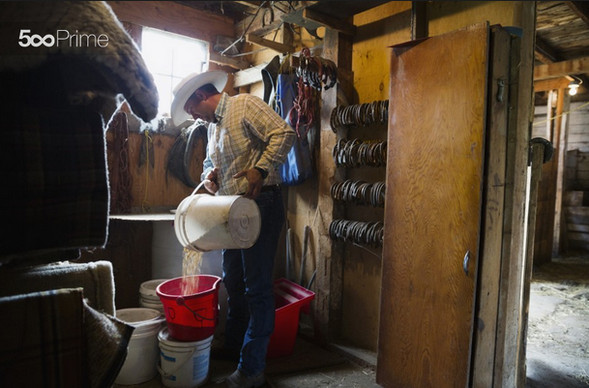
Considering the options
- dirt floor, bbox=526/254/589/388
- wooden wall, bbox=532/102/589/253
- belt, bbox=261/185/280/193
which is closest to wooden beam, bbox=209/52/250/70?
belt, bbox=261/185/280/193

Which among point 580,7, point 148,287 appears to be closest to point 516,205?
point 148,287

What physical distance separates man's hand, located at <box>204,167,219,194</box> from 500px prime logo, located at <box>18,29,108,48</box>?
6.27 feet

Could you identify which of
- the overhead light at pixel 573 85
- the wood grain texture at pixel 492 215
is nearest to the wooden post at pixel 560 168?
the overhead light at pixel 573 85

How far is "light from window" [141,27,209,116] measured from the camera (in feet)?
12.3

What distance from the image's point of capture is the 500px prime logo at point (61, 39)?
2.10 ft

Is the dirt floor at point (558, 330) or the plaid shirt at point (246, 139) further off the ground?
the plaid shirt at point (246, 139)

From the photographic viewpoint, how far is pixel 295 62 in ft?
9.83

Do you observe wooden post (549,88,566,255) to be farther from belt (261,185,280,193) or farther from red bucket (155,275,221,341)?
red bucket (155,275,221,341)

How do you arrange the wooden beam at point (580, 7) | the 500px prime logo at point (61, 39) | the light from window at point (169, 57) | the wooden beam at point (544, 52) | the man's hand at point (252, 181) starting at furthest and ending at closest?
the wooden beam at point (544, 52)
the light from window at point (169, 57)
the wooden beam at point (580, 7)
the man's hand at point (252, 181)
the 500px prime logo at point (61, 39)

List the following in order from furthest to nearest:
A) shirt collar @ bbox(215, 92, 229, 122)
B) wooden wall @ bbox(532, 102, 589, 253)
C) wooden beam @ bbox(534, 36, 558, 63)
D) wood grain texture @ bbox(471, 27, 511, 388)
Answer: wooden wall @ bbox(532, 102, 589, 253)
wooden beam @ bbox(534, 36, 558, 63)
shirt collar @ bbox(215, 92, 229, 122)
wood grain texture @ bbox(471, 27, 511, 388)

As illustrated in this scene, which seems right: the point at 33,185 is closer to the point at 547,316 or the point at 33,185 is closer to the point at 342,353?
the point at 342,353

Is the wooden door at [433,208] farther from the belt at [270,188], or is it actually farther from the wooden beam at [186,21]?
the wooden beam at [186,21]

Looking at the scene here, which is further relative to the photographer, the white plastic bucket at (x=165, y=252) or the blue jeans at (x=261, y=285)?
A: the white plastic bucket at (x=165, y=252)

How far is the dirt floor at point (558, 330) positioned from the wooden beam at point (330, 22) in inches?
109
